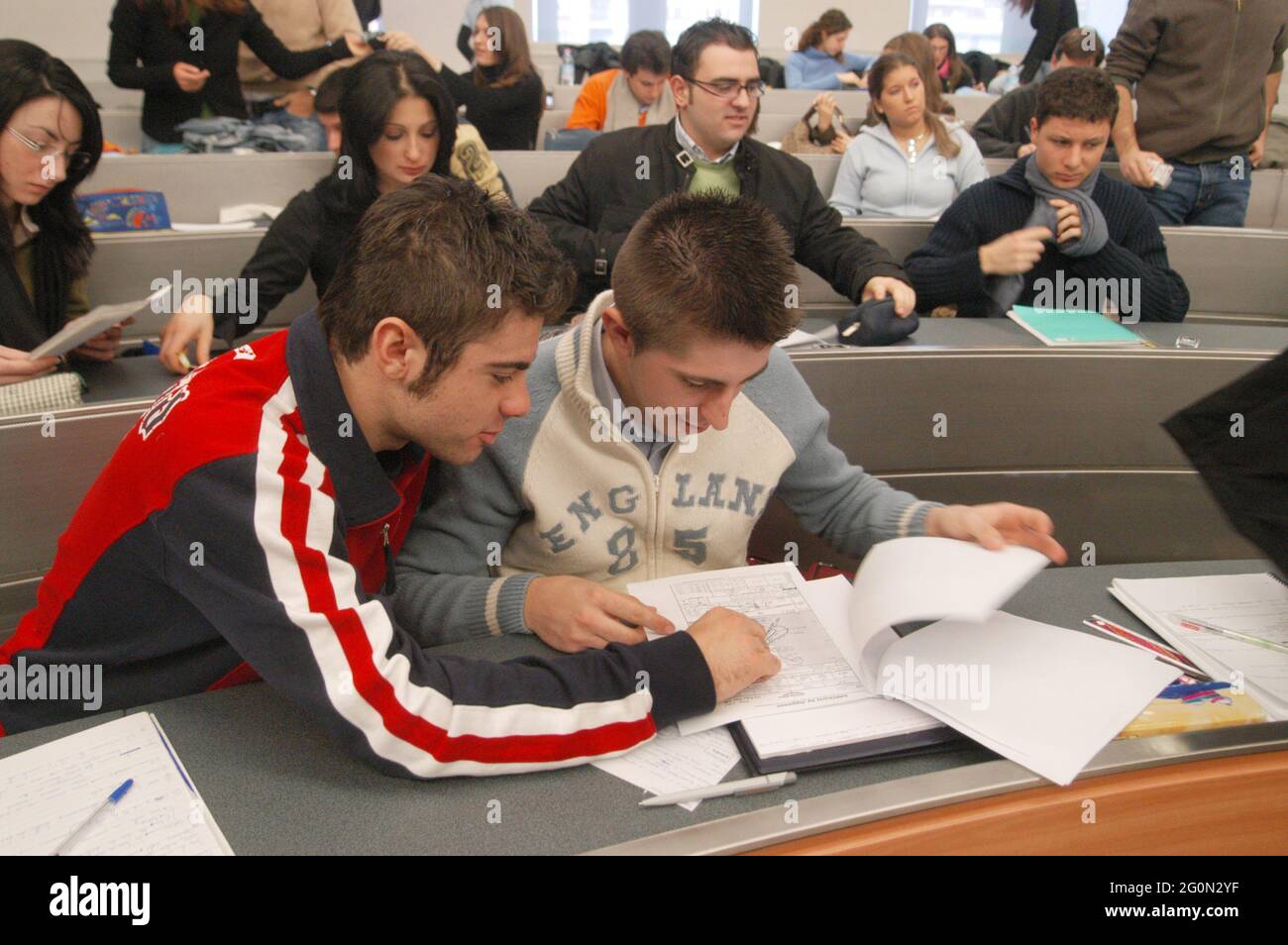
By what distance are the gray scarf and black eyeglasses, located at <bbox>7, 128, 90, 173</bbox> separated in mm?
2155

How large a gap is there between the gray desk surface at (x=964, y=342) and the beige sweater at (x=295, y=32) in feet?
8.14

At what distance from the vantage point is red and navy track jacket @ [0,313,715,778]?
856mm

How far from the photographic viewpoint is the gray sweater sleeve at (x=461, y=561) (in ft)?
3.85

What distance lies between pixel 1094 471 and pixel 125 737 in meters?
2.12

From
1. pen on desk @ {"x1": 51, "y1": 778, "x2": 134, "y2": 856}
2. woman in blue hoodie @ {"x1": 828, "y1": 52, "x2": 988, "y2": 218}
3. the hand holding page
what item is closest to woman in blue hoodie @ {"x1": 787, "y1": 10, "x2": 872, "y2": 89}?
woman in blue hoodie @ {"x1": 828, "y1": 52, "x2": 988, "y2": 218}

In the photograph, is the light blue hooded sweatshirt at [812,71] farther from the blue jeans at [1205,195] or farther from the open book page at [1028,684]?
the open book page at [1028,684]

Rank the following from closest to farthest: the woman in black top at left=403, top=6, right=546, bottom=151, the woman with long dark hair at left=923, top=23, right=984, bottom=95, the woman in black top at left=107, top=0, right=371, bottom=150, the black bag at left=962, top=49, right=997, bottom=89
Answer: the woman in black top at left=107, top=0, right=371, bottom=150 → the woman in black top at left=403, top=6, right=546, bottom=151 → the woman with long dark hair at left=923, top=23, right=984, bottom=95 → the black bag at left=962, top=49, right=997, bottom=89

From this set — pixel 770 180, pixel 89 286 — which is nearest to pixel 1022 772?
pixel 770 180

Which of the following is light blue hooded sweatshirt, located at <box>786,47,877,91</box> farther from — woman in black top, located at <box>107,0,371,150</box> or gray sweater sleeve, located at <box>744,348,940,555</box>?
gray sweater sleeve, located at <box>744,348,940,555</box>

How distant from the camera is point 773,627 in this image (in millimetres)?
1143

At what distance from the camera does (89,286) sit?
2459 mm

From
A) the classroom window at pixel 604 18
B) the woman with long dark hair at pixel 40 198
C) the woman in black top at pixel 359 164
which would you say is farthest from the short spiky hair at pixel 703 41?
the classroom window at pixel 604 18

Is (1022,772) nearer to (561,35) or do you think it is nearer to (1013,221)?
(1013,221)

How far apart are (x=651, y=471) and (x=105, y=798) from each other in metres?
0.74
